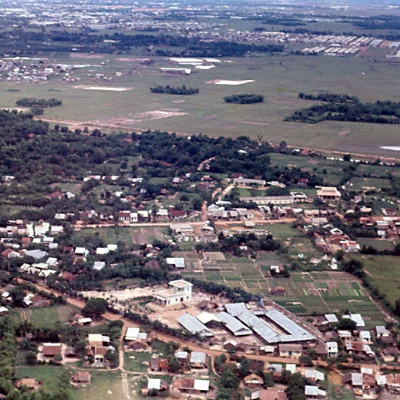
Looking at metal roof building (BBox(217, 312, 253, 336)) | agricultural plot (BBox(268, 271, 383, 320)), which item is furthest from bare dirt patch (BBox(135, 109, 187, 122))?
metal roof building (BBox(217, 312, 253, 336))

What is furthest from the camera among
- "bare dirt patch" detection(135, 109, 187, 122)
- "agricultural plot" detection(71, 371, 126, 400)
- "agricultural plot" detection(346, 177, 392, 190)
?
"bare dirt patch" detection(135, 109, 187, 122)

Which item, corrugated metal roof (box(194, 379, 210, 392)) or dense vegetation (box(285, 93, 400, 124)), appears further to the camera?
dense vegetation (box(285, 93, 400, 124))

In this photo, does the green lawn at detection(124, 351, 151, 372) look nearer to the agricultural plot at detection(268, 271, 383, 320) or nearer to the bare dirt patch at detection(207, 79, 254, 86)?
the agricultural plot at detection(268, 271, 383, 320)

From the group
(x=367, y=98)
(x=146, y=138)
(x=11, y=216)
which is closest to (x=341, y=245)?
(x=11, y=216)

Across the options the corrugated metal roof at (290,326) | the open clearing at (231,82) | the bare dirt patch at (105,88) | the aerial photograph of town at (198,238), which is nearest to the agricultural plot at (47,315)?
the aerial photograph of town at (198,238)

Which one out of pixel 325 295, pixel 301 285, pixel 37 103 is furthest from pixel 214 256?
pixel 37 103

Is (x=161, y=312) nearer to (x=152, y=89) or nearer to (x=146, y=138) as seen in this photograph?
(x=146, y=138)

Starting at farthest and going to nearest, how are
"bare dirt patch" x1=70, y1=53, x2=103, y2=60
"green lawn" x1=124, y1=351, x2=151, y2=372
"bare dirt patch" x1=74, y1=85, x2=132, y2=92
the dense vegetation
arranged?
"bare dirt patch" x1=70, y1=53, x2=103, y2=60 → "bare dirt patch" x1=74, y1=85, x2=132, y2=92 → the dense vegetation → "green lawn" x1=124, y1=351, x2=151, y2=372
